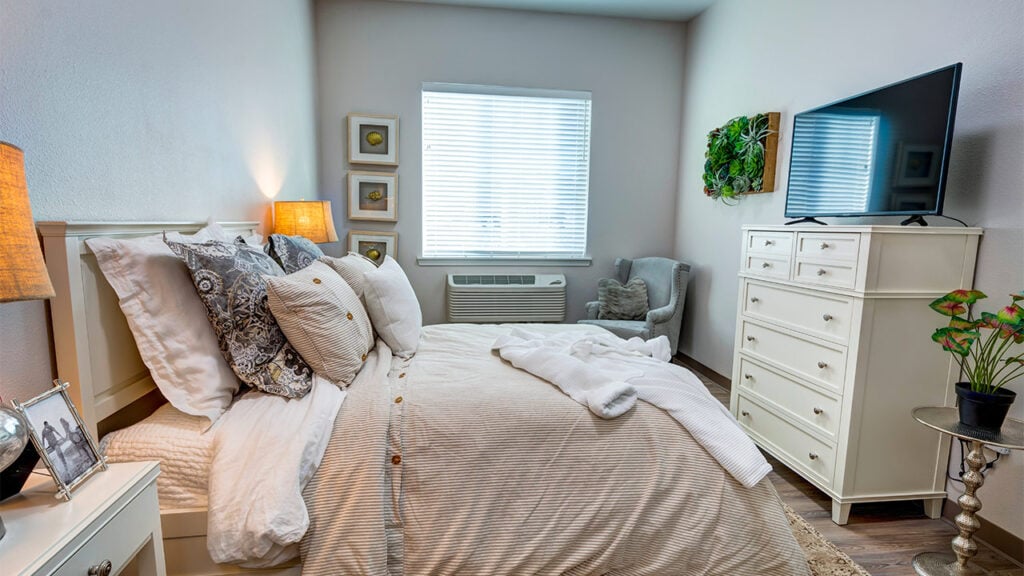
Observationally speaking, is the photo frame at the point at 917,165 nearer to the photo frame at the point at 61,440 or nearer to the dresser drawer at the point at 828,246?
the dresser drawer at the point at 828,246

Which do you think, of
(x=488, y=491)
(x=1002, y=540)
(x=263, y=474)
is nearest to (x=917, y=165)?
(x=1002, y=540)

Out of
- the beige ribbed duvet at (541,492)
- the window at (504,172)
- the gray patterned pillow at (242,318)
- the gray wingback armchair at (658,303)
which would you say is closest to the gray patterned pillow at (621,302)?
the gray wingback armchair at (658,303)

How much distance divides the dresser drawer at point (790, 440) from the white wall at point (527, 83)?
2037 millimetres

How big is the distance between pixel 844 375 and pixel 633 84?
3.18 metres

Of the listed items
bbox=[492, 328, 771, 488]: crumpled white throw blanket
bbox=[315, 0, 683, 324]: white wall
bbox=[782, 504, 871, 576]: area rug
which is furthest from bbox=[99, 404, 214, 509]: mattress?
bbox=[315, 0, 683, 324]: white wall

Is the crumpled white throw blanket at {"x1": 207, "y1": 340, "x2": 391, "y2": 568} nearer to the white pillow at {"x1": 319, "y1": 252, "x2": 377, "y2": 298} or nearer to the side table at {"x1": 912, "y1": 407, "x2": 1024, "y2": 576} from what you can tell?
the white pillow at {"x1": 319, "y1": 252, "x2": 377, "y2": 298}

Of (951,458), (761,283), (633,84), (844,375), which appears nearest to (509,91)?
(633,84)

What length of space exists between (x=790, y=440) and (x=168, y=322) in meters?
2.55

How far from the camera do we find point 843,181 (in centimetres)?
234

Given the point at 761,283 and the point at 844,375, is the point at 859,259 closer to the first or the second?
the point at 844,375

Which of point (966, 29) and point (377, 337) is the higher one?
point (966, 29)

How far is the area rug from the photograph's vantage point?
1.73 m

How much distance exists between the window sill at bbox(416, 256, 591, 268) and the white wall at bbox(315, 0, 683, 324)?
6 cm

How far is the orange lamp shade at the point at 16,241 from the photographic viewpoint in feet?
2.45
